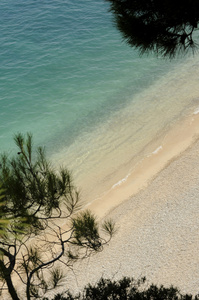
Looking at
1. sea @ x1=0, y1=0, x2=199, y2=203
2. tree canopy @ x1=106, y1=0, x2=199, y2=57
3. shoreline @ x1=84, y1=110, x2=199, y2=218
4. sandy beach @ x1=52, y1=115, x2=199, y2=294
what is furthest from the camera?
sea @ x1=0, y1=0, x2=199, y2=203

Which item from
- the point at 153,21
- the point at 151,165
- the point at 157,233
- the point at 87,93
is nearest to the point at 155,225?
the point at 157,233

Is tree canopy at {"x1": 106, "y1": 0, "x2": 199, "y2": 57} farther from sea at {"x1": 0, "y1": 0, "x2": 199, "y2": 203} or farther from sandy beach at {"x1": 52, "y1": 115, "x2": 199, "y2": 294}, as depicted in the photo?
sea at {"x1": 0, "y1": 0, "x2": 199, "y2": 203}

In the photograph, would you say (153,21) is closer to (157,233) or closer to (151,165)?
(157,233)

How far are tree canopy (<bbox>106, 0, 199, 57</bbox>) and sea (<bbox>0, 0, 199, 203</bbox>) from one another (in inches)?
190

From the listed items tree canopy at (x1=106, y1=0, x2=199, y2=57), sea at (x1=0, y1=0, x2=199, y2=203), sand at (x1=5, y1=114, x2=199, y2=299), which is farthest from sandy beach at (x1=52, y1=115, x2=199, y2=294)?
tree canopy at (x1=106, y1=0, x2=199, y2=57)

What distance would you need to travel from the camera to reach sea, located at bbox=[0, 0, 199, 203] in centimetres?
1204

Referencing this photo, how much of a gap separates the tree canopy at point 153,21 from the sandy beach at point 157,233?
4.39 metres

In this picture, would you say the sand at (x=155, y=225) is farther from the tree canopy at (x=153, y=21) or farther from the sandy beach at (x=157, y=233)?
the tree canopy at (x=153, y=21)

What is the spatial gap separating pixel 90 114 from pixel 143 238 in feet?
21.8

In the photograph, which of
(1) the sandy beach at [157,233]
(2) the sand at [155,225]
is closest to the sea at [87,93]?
(2) the sand at [155,225]

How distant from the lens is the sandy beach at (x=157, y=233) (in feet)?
24.9

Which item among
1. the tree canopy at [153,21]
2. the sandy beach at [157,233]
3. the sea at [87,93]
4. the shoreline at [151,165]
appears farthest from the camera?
the sea at [87,93]

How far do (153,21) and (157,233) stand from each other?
16.6 ft

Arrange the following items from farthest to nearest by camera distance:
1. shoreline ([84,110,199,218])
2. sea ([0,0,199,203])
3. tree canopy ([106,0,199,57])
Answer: sea ([0,0,199,203])
shoreline ([84,110,199,218])
tree canopy ([106,0,199,57])
